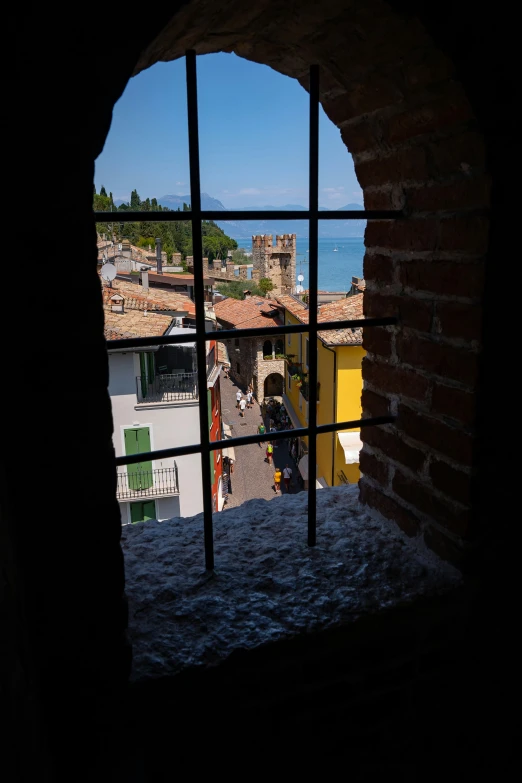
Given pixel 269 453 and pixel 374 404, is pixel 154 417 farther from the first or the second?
pixel 374 404

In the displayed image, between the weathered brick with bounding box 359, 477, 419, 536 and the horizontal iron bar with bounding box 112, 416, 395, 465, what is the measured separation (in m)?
0.19

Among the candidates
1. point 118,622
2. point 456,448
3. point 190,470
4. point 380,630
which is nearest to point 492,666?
point 380,630

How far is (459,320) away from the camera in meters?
1.24

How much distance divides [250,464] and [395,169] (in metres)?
18.7

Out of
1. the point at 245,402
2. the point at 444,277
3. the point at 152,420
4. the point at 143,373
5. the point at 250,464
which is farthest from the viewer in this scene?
the point at 245,402

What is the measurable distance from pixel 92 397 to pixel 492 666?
1.18 meters

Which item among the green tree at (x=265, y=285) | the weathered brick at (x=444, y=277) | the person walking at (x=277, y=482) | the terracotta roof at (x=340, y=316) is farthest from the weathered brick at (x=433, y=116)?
the green tree at (x=265, y=285)

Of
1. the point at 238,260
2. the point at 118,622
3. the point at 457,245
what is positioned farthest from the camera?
the point at 238,260

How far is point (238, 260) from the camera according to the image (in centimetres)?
5228

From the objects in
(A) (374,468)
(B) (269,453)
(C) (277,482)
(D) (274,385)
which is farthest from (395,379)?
(D) (274,385)

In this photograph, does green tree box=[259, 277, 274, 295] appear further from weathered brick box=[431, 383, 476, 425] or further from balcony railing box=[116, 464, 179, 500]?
weathered brick box=[431, 383, 476, 425]

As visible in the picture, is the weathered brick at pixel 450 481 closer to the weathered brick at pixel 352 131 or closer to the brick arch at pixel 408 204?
the brick arch at pixel 408 204

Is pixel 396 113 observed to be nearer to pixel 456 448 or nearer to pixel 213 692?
pixel 456 448

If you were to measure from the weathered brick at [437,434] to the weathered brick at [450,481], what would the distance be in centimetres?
3
